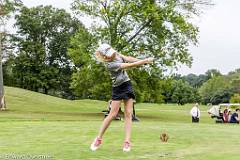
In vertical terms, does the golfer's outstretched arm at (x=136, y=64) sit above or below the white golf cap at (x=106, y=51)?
below

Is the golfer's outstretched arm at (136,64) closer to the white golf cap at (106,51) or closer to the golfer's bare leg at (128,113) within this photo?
the white golf cap at (106,51)

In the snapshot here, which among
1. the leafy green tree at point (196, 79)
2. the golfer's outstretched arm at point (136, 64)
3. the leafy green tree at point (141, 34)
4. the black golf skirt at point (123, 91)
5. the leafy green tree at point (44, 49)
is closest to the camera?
the golfer's outstretched arm at point (136, 64)

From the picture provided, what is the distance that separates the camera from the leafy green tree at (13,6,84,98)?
91188 mm

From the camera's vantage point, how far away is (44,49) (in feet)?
308

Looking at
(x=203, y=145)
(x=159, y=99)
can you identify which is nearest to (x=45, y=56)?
(x=159, y=99)

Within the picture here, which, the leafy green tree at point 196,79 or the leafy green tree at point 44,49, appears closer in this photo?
the leafy green tree at point 44,49

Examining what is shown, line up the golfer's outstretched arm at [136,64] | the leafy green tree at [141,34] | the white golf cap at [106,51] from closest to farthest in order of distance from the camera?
the golfer's outstretched arm at [136,64] → the white golf cap at [106,51] → the leafy green tree at [141,34]

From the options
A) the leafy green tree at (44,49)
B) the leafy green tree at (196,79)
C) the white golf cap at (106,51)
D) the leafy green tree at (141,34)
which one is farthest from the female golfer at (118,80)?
the leafy green tree at (196,79)

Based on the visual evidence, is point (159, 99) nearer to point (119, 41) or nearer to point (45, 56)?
point (119, 41)

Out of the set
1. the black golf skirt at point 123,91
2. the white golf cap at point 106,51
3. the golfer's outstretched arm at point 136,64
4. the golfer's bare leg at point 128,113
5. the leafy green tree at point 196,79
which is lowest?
the golfer's bare leg at point 128,113

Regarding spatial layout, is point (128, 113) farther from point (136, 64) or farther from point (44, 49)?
point (44, 49)

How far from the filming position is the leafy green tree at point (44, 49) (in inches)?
3590

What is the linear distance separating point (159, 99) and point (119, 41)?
7922mm

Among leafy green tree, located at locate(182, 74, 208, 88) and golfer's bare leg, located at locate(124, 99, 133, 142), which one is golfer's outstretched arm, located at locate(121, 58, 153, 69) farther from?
leafy green tree, located at locate(182, 74, 208, 88)
